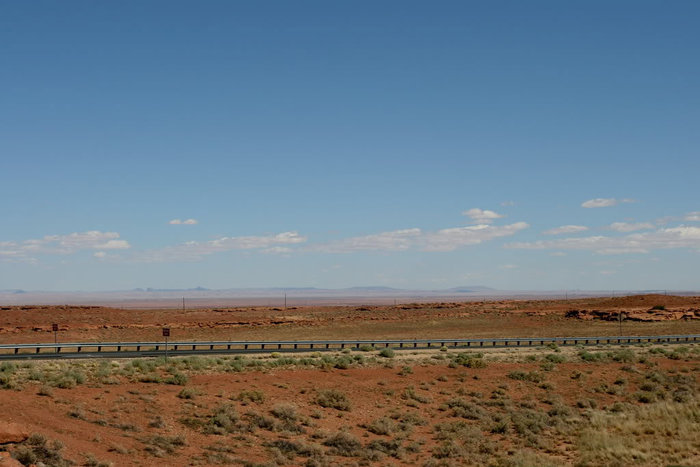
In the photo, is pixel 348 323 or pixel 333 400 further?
pixel 348 323

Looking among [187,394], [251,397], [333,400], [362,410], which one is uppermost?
[187,394]

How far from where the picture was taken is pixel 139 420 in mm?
24266

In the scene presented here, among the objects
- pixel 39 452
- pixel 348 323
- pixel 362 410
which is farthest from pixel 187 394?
pixel 348 323

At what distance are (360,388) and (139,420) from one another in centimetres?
1295

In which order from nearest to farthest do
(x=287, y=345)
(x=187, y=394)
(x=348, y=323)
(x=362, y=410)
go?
(x=187, y=394), (x=362, y=410), (x=287, y=345), (x=348, y=323)

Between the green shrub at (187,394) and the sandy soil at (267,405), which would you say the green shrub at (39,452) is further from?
the green shrub at (187,394)

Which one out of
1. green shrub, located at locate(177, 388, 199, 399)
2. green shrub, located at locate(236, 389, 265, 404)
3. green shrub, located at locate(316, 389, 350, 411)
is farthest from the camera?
green shrub, located at locate(316, 389, 350, 411)

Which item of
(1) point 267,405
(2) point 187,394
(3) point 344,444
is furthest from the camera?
(1) point 267,405

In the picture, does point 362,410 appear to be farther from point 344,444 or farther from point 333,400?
point 344,444

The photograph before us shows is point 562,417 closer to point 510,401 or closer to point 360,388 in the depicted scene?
point 510,401

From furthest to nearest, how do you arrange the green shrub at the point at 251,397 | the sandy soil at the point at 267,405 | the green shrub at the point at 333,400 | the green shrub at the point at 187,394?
the green shrub at the point at 333,400, the green shrub at the point at 251,397, the green shrub at the point at 187,394, the sandy soil at the point at 267,405

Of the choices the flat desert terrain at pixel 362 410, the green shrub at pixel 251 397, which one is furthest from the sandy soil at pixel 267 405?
the green shrub at pixel 251 397

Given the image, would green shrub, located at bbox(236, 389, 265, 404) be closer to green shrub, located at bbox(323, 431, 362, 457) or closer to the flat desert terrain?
the flat desert terrain

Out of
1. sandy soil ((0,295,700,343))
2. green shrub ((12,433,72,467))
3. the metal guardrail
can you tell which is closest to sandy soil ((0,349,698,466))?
green shrub ((12,433,72,467))
